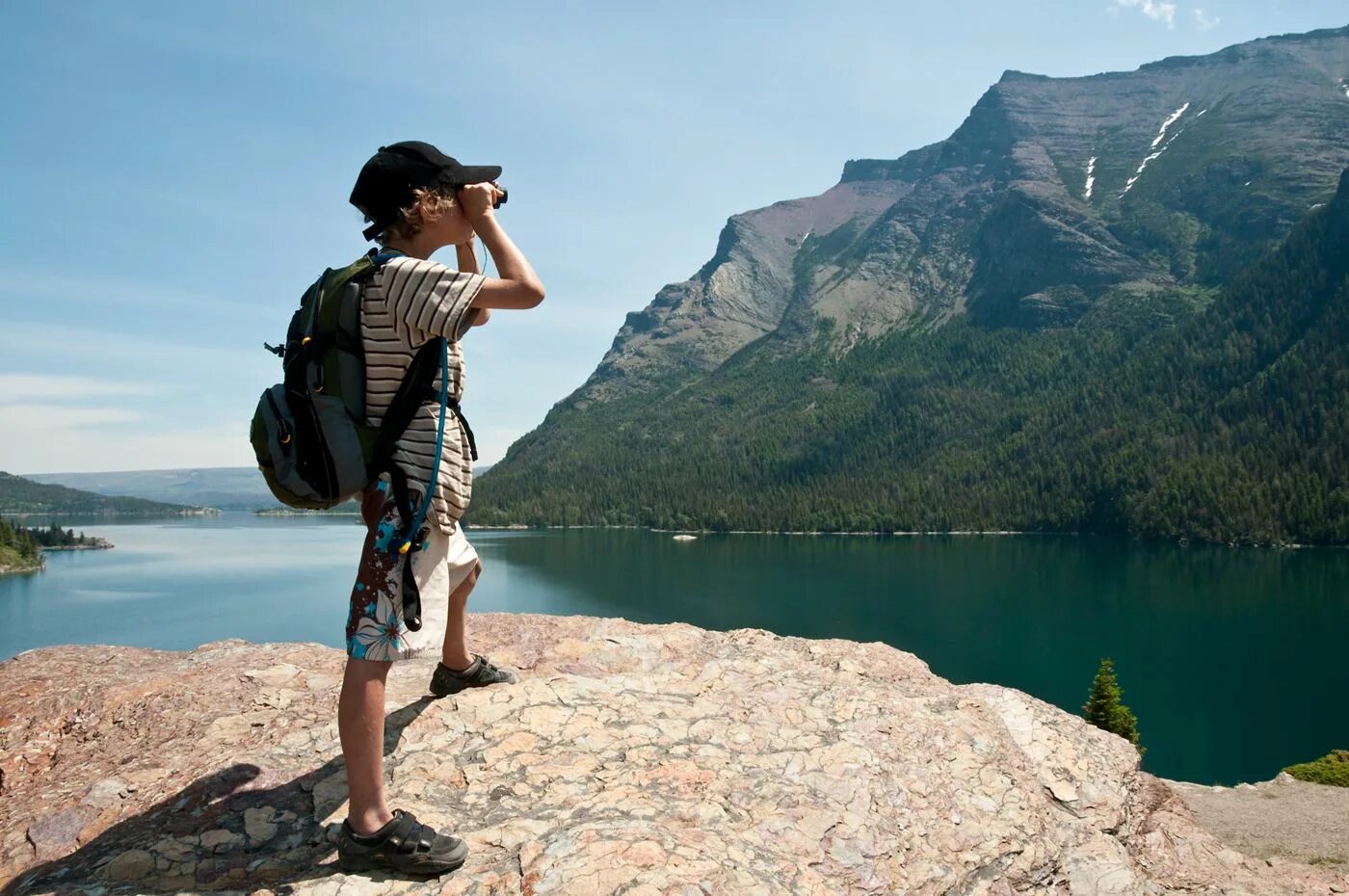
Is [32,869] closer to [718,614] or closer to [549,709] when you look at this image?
[549,709]

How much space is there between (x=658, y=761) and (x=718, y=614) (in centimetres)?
5431

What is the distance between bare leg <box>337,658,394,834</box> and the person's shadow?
27cm

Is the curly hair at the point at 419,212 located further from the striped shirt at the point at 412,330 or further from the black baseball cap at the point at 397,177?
the striped shirt at the point at 412,330

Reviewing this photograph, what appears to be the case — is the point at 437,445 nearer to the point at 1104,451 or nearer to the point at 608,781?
the point at 608,781

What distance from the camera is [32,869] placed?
134 inches

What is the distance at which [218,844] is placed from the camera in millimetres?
3477

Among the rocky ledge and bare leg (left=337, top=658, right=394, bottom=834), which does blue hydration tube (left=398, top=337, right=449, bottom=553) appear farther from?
the rocky ledge

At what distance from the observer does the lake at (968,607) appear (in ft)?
125

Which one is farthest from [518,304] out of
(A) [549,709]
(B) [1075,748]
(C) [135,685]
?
(B) [1075,748]

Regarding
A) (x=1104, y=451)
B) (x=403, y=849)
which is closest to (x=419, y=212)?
(x=403, y=849)

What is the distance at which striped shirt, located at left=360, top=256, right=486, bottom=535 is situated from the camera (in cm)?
310

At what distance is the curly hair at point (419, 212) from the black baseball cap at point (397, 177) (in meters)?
0.02

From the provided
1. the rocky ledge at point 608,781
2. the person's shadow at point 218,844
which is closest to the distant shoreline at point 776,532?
the rocky ledge at point 608,781

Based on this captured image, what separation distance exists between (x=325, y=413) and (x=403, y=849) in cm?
163
